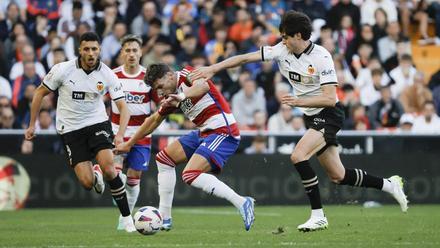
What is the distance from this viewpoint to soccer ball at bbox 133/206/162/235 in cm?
1263

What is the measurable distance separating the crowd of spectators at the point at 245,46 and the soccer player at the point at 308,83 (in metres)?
7.04

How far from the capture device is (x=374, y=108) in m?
22.0

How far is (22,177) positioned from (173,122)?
3.28m

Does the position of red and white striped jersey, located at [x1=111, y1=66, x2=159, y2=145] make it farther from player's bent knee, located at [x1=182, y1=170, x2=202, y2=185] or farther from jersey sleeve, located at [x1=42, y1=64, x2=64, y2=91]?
player's bent knee, located at [x1=182, y1=170, x2=202, y2=185]

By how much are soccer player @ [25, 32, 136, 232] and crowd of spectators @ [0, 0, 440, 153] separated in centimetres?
616

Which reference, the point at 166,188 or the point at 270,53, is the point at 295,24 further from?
the point at 166,188

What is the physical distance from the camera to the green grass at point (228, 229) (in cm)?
1153

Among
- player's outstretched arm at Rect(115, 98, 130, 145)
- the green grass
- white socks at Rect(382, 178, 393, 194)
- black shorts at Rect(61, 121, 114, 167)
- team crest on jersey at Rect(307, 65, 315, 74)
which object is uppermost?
team crest on jersey at Rect(307, 65, 315, 74)

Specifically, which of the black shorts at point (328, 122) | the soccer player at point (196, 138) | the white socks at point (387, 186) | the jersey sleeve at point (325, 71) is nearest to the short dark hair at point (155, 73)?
the soccer player at point (196, 138)

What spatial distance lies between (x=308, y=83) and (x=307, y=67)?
0.22 m

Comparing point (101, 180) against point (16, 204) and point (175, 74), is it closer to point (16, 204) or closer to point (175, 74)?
point (175, 74)

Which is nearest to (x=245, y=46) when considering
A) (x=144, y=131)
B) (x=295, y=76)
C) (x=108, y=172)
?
(x=144, y=131)

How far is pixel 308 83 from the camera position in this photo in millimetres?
13039

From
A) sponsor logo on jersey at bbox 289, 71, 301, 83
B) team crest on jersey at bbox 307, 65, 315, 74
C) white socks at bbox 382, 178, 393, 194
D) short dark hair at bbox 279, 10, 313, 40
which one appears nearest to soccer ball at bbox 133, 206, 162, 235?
sponsor logo on jersey at bbox 289, 71, 301, 83
